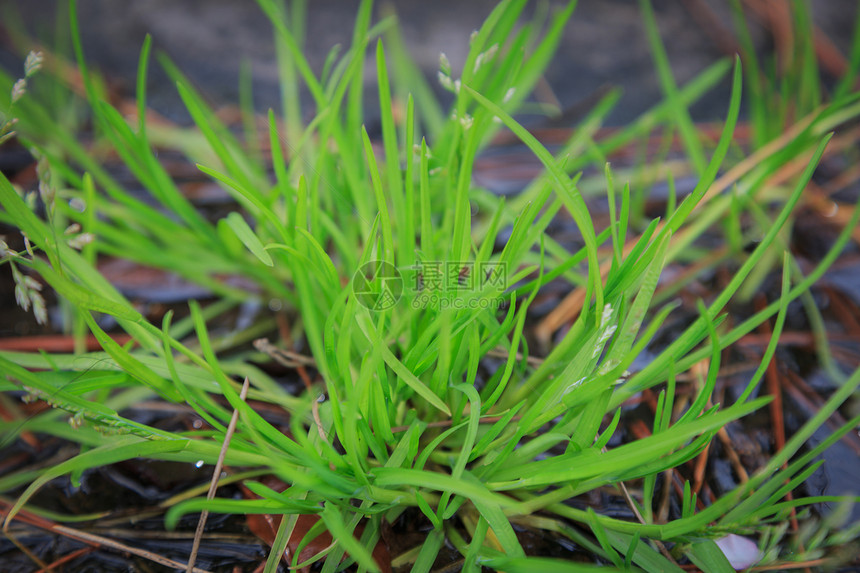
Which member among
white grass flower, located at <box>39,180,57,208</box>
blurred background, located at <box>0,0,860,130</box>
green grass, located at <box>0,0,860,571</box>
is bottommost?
green grass, located at <box>0,0,860,571</box>

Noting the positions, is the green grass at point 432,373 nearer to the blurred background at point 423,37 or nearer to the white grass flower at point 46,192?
the white grass flower at point 46,192

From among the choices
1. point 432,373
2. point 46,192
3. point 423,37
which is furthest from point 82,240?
point 423,37

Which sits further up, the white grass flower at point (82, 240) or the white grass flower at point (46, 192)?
the white grass flower at point (46, 192)

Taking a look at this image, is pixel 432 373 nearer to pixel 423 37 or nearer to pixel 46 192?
pixel 46 192

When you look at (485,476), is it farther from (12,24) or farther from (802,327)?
(12,24)

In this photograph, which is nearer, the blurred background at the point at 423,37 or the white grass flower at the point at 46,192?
the white grass flower at the point at 46,192

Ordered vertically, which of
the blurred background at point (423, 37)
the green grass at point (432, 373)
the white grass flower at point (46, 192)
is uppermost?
the blurred background at point (423, 37)

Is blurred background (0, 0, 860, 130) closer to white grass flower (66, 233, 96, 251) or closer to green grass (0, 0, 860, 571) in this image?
green grass (0, 0, 860, 571)

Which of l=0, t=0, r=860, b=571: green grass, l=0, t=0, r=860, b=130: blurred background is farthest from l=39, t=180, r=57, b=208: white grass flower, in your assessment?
l=0, t=0, r=860, b=130: blurred background

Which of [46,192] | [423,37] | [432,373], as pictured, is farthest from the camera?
[423,37]

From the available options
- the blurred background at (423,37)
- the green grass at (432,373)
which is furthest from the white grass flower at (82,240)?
the blurred background at (423,37)

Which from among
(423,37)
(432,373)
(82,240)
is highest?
(423,37)
